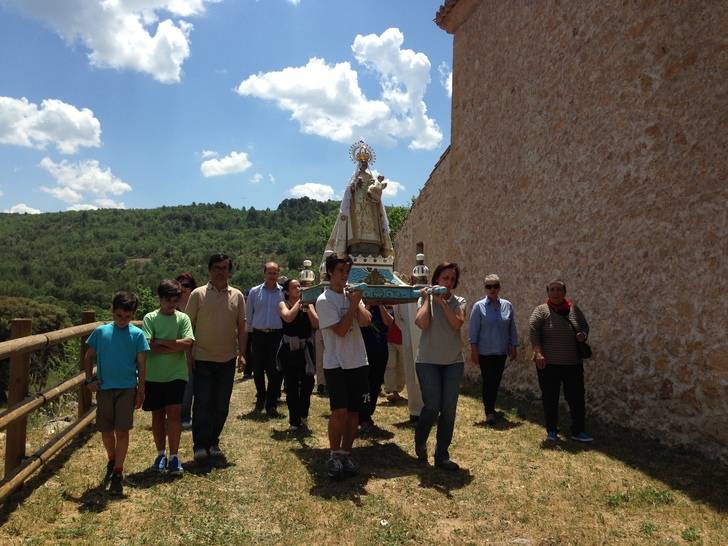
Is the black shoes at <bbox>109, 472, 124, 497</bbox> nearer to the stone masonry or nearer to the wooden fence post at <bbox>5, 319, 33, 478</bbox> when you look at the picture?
the wooden fence post at <bbox>5, 319, 33, 478</bbox>

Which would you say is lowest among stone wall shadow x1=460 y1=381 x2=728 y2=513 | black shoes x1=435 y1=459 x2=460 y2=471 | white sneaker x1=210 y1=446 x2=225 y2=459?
stone wall shadow x1=460 y1=381 x2=728 y2=513

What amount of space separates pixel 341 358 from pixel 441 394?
999mm

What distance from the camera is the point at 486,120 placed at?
401 inches

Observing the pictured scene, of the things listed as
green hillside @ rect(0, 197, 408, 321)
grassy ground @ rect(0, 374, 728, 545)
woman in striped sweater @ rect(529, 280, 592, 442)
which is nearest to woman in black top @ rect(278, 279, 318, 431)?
grassy ground @ rect(0, 374, 728, 545)

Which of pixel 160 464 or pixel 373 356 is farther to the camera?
pixel 373 356

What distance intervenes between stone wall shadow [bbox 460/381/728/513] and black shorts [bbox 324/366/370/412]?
94.8 inches

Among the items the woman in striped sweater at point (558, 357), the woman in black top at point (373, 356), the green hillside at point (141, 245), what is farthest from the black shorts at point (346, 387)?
the green hillside at point (141, 245)

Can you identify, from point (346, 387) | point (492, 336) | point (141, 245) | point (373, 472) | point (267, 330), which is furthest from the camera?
point (141, 245)

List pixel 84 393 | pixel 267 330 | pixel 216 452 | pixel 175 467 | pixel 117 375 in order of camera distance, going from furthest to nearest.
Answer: pixel 267 330
pixel 84 393
pixel 216 452
pixel 175 467
pixel 117 375

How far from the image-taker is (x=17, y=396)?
4.02 m

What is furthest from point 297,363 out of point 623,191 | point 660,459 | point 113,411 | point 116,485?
point 623,191

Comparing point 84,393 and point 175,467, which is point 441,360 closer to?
point 175,467

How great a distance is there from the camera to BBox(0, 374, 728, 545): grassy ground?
3.47m

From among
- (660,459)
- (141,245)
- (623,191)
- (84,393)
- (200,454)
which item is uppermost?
(141,245)
